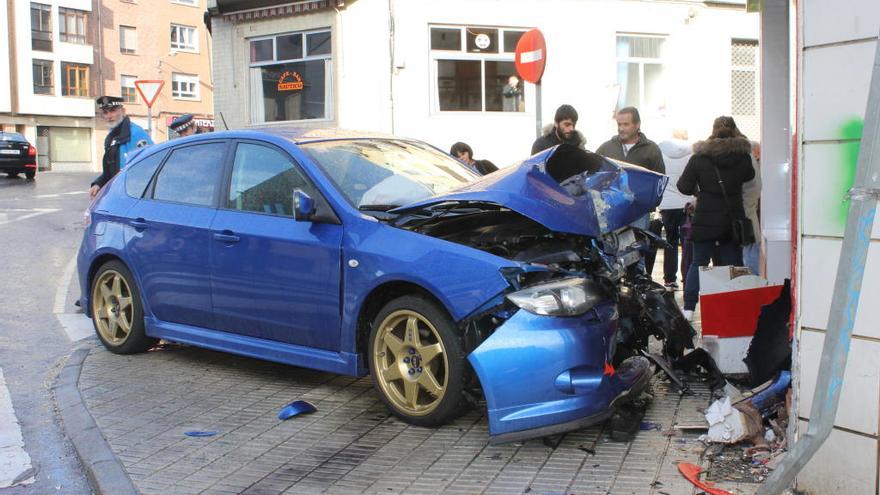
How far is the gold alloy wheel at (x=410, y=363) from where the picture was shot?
465cm

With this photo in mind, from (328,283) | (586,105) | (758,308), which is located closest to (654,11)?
(586,105)

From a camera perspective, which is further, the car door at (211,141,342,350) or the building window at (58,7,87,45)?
the building window at (58,7,87,45)

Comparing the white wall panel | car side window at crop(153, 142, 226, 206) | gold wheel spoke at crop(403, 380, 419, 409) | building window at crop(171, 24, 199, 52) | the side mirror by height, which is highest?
building window at crop(171, 24, 199, 52)

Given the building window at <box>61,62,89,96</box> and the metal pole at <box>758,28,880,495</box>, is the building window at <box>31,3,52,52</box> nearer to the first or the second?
the building window at <box>61,62,89,96</box>

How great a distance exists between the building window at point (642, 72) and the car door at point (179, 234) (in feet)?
40.2

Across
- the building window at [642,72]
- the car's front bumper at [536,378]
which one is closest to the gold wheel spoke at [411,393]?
the car's front bumper at [536,378]

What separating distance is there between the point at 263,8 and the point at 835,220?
1573cm

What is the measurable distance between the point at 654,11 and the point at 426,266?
14.1 m

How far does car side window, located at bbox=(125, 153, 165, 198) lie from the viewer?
651 centimetres

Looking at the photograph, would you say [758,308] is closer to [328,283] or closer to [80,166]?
[328,283]

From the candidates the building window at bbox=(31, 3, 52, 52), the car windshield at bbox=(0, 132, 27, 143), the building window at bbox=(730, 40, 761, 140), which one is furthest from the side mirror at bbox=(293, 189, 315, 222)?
the building window at bbox=(31, 3, 52, 52)

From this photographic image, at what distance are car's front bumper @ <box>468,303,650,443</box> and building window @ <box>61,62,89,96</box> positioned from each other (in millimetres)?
54902

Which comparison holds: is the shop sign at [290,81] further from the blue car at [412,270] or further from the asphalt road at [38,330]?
the blue car at [412,270]

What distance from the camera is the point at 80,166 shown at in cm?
5347
